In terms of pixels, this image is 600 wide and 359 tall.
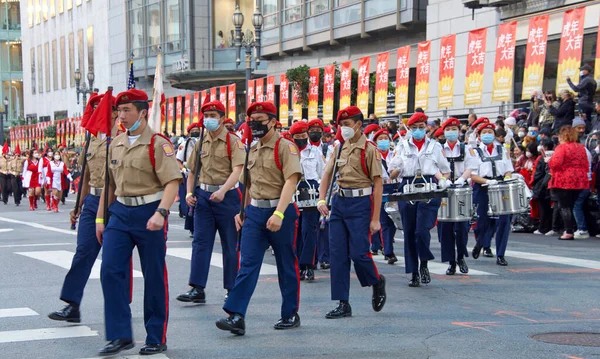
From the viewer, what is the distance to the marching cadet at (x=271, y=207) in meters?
8.23

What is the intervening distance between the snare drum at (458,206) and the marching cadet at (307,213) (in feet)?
5.50

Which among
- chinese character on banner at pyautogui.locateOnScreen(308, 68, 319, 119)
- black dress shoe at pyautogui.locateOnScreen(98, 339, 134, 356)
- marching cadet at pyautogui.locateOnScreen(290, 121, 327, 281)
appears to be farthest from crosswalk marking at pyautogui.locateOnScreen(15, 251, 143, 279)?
chinese character on banner at pyautogui.locateOnScreen(308, 68, 319, 119)

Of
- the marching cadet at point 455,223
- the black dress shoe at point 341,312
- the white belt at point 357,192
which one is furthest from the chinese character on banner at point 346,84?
the black dress shoe at point 341,312

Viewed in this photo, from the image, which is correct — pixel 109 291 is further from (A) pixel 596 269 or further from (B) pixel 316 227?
(A) pixel 596 269

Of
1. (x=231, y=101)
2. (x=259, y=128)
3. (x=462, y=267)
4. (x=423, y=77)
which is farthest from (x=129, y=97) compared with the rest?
(x=231, y=101)

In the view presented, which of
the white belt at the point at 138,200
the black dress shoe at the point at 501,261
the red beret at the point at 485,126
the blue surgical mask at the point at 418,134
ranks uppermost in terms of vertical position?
the red beret at the point at 485,126

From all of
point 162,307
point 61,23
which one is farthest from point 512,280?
point 61,23

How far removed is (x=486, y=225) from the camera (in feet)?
44.9

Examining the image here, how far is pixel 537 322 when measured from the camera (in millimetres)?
8766

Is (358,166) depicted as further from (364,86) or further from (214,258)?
(364,86)

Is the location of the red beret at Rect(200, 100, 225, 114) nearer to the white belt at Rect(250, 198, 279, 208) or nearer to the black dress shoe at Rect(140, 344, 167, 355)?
the white belt at Rect(250, 198, 279, 208)

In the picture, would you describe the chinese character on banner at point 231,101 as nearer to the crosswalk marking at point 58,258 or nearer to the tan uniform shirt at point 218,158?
the crosswalk marking at point 58,258

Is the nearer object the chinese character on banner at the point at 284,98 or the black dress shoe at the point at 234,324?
the black dress shoe at the point at 234,324

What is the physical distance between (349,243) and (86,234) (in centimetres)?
253
